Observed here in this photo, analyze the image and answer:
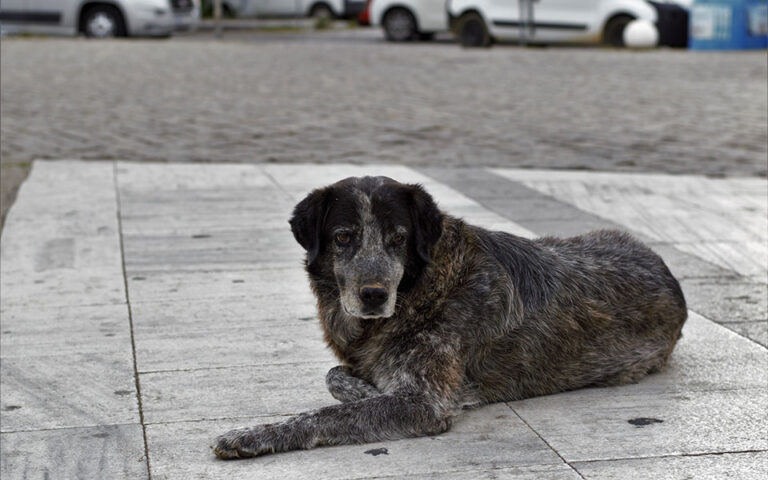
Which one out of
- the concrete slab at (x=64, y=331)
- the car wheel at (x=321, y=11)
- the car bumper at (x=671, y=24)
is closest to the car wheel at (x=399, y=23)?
the car bumper at (x=671, y=24)

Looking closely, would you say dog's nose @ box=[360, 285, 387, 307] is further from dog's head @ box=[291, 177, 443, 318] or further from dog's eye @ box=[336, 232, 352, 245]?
dog's eye @ box=[336, 232, 352, 245]

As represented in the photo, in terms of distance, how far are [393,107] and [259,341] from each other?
10.7 m

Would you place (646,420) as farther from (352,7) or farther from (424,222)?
(352,7)

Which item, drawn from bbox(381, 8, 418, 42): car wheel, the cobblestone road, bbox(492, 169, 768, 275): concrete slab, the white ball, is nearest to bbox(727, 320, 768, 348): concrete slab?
bbox(492, 169, 768, 275): concrete slab

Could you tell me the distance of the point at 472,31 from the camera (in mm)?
25969

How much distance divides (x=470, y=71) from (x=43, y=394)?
16.5m

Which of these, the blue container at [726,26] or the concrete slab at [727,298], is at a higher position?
the blue container at [726,26]

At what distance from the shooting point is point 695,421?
4602 mm

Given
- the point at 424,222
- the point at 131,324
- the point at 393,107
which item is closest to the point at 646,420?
the point at 424,222

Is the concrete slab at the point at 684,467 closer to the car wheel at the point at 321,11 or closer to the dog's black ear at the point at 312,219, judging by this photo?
the dog's black ear at the point at 312,219

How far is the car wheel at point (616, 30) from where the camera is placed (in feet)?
81.6

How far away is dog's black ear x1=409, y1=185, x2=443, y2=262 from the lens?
4621 mm

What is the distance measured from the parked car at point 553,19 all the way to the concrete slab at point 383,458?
2096 centimetres

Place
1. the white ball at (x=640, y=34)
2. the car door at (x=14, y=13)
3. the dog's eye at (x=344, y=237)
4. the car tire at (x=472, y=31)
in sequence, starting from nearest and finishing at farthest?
1. the dog's eye at (x=344, y=237)
2. the white ball at (x=640, y=34)
3. the car tire at (x=472, y=31)
4. the car door at (x=14, y=13)
